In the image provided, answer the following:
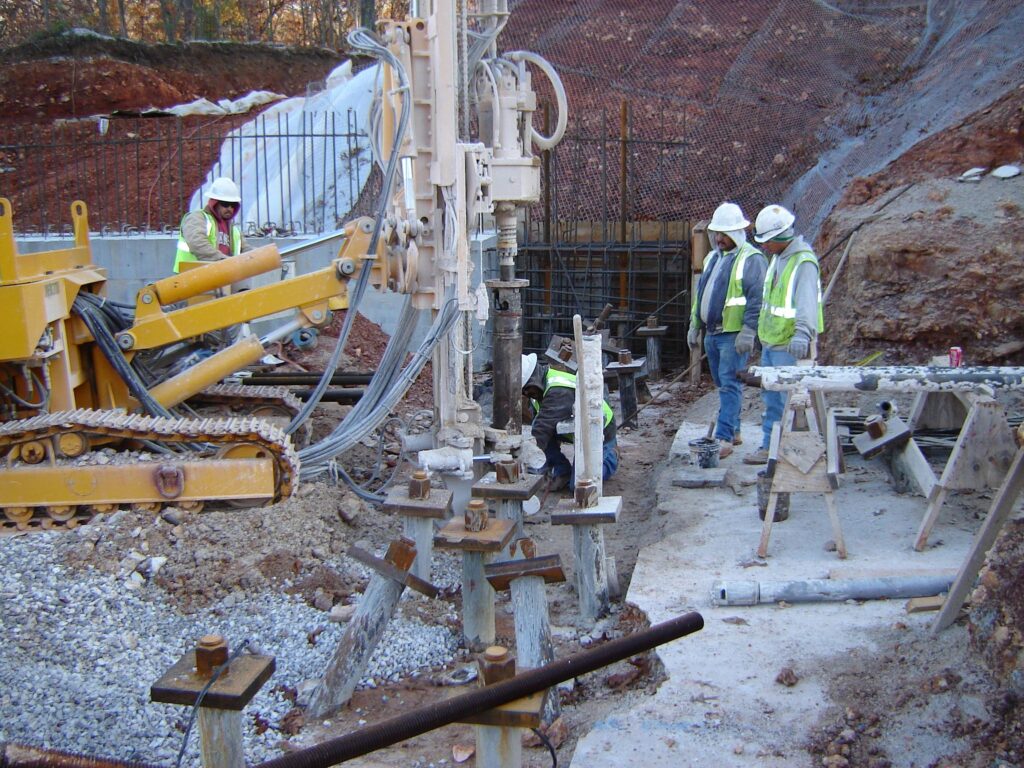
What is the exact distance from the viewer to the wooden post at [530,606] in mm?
4625

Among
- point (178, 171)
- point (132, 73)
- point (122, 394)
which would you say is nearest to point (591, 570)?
point (122, 394)

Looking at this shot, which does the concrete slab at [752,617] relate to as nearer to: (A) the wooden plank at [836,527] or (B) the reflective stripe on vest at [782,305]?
(A) the wooden plank at [836,527]

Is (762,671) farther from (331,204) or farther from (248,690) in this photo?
(331,204)

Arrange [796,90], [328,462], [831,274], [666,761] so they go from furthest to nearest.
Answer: [796,90], [831,274], [328,462], [666,761]

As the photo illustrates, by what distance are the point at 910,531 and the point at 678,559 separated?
136cm

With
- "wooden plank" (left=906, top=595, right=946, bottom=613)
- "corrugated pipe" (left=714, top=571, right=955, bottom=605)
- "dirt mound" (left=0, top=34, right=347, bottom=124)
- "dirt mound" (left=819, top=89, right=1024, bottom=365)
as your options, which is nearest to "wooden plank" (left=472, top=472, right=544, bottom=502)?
"corrugated pipe" (left=714, top=571, right=955, bottom=605)

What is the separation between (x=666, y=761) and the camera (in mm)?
3934

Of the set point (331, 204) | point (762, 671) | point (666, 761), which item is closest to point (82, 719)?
point (666, 761)

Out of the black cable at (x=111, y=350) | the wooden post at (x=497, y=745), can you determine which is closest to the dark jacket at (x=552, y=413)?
the black cable at (x=111, y=350)

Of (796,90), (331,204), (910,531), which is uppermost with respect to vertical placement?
(796,90)

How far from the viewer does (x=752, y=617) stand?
16.8ft

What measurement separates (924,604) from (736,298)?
400 cm

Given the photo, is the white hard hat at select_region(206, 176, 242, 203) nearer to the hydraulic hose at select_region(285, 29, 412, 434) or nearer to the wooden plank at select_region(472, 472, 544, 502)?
the hydraulic hose at select_region(285, 29, 412, 434)

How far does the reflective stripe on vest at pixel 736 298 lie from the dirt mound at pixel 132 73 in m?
13.9
